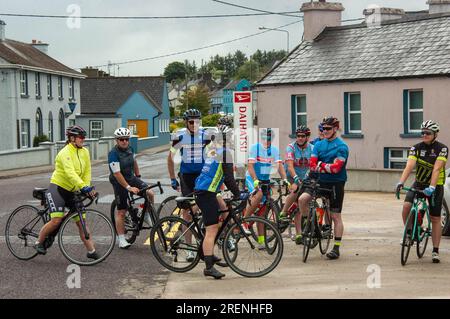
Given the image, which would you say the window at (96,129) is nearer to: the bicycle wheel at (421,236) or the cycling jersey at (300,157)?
the cycling jersey at (300,157)

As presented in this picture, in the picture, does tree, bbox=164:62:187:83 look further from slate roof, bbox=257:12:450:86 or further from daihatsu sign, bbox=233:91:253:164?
daihatsu sign, bbox=233:91:253:164

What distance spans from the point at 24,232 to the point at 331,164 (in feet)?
14.3

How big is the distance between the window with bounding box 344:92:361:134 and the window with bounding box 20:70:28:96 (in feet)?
80.0

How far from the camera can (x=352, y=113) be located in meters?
30.3

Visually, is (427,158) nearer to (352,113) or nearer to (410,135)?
(410,135)

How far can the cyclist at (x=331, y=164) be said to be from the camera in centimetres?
1148

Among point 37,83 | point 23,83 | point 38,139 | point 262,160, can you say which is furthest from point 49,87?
point 262,160

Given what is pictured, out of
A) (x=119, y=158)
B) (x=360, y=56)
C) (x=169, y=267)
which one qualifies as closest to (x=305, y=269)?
(x=169, y=267)

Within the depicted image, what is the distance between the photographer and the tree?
634 ft

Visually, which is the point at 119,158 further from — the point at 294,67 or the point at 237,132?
the point at 294,67

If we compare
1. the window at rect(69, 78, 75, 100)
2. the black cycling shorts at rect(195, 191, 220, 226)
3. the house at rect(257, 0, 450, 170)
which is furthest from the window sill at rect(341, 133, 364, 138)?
the window at rect(69, 78, 75, 100)

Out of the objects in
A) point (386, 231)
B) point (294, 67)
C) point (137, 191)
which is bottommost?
point (386, 231)
